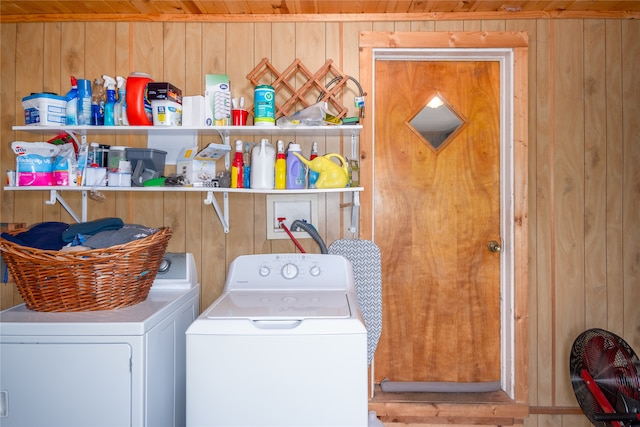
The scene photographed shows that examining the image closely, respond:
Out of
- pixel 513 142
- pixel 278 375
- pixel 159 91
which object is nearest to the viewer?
pixel 278 375

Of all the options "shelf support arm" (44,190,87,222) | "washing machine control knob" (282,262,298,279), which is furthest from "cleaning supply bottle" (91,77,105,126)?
"washing machine control knob" (282,262,298,279)

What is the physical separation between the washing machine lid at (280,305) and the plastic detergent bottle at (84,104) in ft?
3.54

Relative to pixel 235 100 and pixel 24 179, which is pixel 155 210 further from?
pixel 235 100

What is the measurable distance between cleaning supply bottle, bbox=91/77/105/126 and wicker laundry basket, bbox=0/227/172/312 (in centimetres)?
65

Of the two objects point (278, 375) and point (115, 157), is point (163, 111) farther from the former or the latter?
point (278, 375)

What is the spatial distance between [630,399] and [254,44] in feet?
7.55

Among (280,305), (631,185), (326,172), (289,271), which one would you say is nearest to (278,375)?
(280,305)

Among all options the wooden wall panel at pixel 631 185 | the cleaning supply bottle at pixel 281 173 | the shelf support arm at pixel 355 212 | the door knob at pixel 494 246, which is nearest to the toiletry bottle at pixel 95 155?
the cleaning supply bottle at pixel 281 173

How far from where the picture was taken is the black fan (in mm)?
1529

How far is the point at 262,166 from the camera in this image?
1850 mm

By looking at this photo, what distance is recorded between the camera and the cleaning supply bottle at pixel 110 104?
1.87 m

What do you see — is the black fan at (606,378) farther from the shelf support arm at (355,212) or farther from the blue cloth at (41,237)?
the blue cloth at (41,237)

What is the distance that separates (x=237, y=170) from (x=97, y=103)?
754 millimetres

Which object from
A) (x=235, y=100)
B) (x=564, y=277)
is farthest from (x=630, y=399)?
(x=235, y=100)
